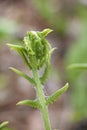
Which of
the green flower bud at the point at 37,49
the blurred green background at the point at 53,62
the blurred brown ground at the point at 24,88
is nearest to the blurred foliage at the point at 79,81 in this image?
the blurred green background at the point at 53,62

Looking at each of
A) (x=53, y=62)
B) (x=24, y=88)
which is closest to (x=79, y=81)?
(x=24, y=88)

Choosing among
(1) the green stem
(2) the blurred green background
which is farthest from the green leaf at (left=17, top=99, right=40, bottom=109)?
(2) the blurred green background

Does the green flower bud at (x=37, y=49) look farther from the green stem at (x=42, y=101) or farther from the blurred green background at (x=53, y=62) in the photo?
the blurred green background at (x=53, y=62)

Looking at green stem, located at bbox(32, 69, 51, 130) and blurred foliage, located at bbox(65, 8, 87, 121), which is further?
blurred foliage, located at bbox(65, 8, 87, 121)

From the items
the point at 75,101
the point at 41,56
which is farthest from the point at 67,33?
the point at 41,56

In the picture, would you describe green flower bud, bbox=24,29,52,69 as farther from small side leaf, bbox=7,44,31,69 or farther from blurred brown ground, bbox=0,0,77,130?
blurred brown ground, bbox=0,0,77,130

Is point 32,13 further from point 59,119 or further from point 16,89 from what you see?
point 59,119

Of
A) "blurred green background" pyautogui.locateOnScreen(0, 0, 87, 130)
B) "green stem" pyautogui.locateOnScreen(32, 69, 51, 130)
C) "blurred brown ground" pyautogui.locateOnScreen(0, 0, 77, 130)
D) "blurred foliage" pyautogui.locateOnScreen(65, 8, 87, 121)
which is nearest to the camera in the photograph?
"green stem" pyautogui.locateOnScreen(32, 69, 51, 130)

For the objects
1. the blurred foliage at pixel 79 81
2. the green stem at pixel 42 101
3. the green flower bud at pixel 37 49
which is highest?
the blurred foliage at pixel 79 81
